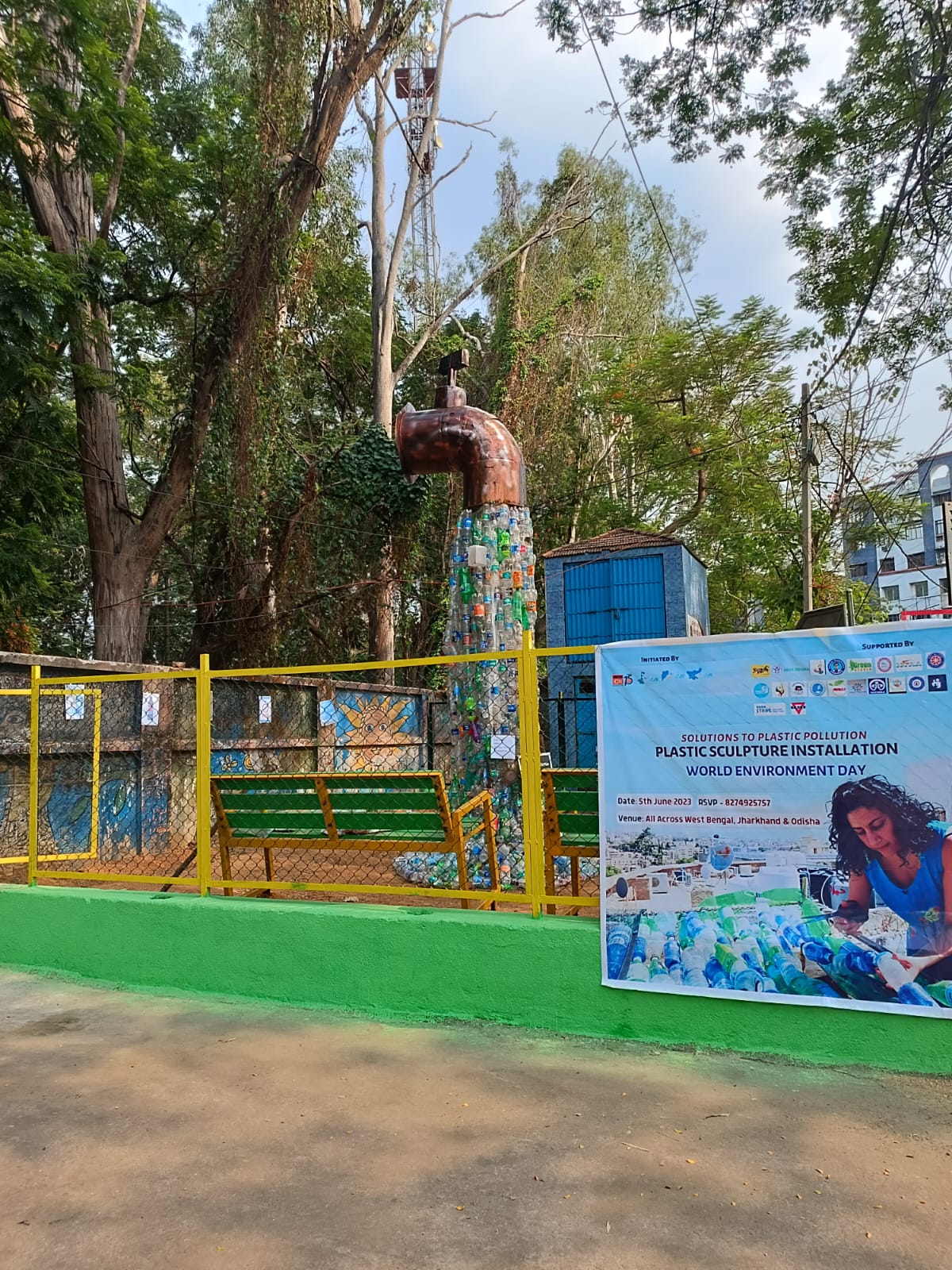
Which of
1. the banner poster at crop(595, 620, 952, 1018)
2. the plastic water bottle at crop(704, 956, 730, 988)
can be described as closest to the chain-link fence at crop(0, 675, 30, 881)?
the banner poster at crop(595, 620, 952, 1018)

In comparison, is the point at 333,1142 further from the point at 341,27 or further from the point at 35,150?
the point at 341,27

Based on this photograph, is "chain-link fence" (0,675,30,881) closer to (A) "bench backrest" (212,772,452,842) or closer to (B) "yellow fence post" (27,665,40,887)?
(B) "yellow fence post" (27,665,40,887)

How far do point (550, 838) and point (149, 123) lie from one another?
13111mm

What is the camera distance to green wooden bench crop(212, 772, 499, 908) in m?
4.92

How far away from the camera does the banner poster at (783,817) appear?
3.54m

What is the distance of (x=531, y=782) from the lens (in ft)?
13.6

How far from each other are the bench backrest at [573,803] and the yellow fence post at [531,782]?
69cm

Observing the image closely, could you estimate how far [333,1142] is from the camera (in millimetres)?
3074

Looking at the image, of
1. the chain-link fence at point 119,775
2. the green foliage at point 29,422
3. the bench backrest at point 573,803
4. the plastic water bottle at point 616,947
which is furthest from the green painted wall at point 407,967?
the green foliage at point 29,422

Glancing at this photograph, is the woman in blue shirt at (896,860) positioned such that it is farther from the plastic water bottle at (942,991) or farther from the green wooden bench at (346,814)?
the green wooden bench at (346,814)

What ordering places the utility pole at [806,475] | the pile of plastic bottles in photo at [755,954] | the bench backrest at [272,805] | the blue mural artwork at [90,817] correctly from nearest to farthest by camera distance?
the pile of plastic bottles in photo at [755,954]
the bench backrest at [272,805]
the blue mural artwork at [90,817]
the utility pole at [806,475]

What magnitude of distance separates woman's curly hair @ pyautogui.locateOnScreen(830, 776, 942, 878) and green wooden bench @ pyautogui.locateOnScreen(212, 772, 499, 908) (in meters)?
1.78

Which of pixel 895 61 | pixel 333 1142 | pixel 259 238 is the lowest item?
pixel 333 1142

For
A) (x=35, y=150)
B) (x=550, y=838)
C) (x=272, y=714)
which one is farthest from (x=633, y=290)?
(x=550, y=838)
